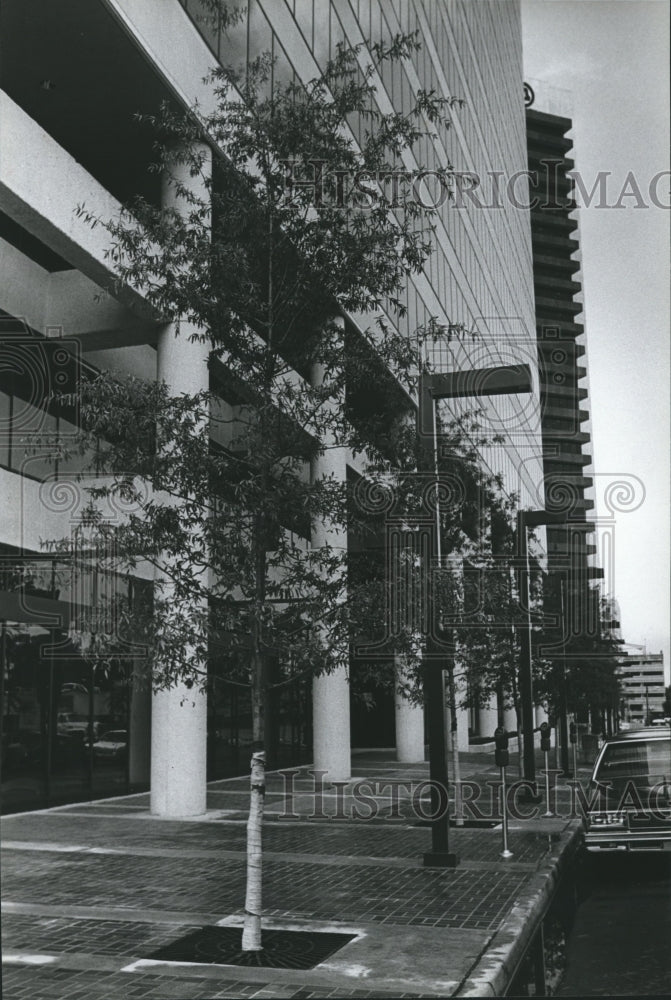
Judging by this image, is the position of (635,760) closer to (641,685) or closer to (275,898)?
(275,898)

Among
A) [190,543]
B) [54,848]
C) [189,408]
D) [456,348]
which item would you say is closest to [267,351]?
[189,408]

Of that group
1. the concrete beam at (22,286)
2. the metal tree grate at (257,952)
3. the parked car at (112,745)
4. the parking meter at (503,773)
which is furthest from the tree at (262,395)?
the parked car at (112,745)

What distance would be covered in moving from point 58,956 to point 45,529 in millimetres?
8460

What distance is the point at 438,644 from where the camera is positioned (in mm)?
10977

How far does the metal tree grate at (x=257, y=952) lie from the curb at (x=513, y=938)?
1.09 meters

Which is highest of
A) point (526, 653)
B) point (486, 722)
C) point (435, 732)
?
point (526, 653)

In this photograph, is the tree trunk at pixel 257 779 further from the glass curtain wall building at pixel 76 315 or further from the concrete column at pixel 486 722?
the concrete column at pixel 486 722

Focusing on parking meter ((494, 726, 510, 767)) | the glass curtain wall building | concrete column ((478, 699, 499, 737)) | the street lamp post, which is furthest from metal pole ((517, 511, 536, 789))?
concrete column ((478, 699, 499, 737))

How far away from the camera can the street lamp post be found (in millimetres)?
10984

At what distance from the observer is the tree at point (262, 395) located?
8.23 metres

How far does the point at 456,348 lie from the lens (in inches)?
1117

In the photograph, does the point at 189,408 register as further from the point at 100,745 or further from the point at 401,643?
the point at 100,745

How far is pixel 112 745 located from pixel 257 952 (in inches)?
457

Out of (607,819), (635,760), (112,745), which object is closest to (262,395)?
(607,819)
